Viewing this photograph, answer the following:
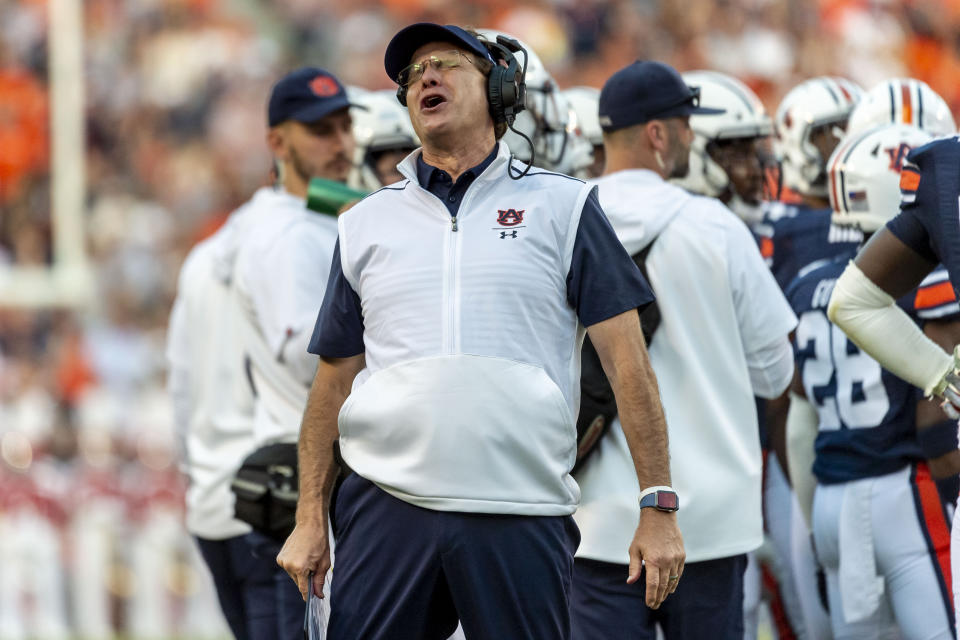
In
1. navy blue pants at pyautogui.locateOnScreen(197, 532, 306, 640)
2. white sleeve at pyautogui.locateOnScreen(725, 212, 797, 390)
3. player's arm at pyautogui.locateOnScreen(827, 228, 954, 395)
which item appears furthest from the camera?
navy blue pants at pyautogui.locateOnScreen(197, 532, 306, 640)

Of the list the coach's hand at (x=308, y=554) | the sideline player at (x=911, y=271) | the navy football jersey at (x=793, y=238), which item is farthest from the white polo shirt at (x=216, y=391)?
the sideline player at (x=911, y=271)

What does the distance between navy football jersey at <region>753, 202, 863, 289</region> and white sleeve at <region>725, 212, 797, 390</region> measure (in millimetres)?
1470

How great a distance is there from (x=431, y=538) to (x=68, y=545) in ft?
29.9

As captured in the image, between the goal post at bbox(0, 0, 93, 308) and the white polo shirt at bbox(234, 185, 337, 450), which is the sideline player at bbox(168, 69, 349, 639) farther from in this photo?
the goal post at bbox(0, 0, 93, 308)

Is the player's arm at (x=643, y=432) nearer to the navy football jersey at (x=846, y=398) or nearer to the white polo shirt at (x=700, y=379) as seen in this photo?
the white polo shirt at (x=700, y=379)

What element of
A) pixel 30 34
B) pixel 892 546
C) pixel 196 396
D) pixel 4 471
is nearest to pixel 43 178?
pixel 30 34

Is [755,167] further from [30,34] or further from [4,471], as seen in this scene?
[30,34]

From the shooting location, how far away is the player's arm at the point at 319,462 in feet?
13.7

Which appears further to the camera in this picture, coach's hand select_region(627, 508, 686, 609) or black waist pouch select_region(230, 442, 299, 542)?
black waist pouch select_region(230, 442, 299, 542)

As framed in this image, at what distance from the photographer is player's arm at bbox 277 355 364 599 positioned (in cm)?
418

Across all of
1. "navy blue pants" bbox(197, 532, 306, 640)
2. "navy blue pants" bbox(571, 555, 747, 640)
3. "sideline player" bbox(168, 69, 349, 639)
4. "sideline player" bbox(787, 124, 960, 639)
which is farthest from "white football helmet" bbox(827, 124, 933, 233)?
"navy blue pants" bbox(197, 532, 306, 640)

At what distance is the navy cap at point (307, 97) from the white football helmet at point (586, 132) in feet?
3.54

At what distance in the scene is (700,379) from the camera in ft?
16.7

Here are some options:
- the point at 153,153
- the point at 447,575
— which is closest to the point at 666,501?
the point at 447,575
